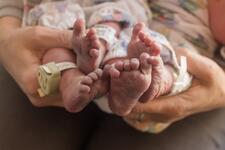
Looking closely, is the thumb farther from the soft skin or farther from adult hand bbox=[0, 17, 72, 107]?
the soft skin

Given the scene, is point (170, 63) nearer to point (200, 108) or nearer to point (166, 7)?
point (200, 108)

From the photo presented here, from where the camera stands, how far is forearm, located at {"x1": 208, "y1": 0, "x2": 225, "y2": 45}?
1061 millimetres

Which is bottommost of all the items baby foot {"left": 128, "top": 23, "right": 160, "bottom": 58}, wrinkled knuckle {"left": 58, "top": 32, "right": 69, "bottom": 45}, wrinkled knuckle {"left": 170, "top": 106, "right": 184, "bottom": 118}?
wrinkled knuckle {"left": 170, "top": 106, "right": 184, "bottom": 118}

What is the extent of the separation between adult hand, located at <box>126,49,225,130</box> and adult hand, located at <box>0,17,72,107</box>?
0.63 ft

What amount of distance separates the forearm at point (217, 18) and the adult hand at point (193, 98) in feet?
0.36

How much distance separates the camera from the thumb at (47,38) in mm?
958

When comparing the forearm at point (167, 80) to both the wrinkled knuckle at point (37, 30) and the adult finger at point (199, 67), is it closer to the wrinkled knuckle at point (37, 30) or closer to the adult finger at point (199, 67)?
the adult finger at point (199, 67)

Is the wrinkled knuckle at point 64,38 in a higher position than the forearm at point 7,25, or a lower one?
higher

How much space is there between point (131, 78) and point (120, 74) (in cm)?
2

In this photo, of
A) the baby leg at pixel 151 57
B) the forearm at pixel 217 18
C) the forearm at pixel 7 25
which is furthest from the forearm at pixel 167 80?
the forearm at pixel 7 25

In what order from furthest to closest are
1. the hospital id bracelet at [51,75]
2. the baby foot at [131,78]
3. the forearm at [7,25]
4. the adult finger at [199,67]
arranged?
1. the forearm at [7,25]
2. the adult finger at [199,67]
3. the hospital id bracelet at [51,75]
4. the baby foot at [131,78]

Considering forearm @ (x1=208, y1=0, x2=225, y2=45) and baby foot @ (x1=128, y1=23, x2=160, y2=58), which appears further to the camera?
forearm @ (x1=208, y1=0, x2=225, y2=45)

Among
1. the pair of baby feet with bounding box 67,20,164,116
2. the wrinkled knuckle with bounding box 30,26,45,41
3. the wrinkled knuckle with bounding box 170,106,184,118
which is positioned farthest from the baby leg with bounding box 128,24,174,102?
the wrinkled knuckle with bounding box 30,26,45,41

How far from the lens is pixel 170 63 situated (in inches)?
35.8
